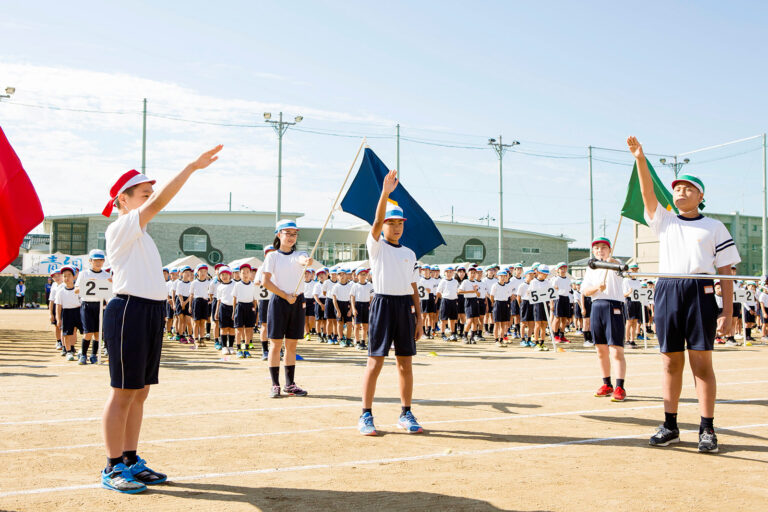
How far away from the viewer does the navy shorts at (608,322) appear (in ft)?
29.9

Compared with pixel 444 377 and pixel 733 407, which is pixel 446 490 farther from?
pixel 444 377

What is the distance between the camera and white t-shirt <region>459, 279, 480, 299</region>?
882 inches

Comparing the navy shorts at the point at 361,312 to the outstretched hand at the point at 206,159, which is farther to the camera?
the navy shorts at the point at 361,312

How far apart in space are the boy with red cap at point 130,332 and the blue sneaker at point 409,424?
2.62 metres

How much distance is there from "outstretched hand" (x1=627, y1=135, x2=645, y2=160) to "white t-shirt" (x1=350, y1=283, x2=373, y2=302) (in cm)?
1447

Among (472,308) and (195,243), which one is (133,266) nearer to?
(472,308)

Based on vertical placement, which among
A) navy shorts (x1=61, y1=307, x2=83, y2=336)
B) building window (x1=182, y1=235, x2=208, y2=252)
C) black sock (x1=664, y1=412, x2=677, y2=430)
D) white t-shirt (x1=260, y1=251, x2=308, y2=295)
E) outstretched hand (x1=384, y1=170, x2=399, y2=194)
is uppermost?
building window (x1=182, y1=235, x2=208, y2=252)

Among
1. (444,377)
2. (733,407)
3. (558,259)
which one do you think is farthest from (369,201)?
(558,259)

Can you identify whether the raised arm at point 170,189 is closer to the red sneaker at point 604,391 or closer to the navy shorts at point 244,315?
the red sneaker at point 604,391

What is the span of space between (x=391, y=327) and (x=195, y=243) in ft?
170

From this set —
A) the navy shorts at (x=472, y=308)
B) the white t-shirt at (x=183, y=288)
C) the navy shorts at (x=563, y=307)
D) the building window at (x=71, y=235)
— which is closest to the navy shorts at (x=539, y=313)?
the navy shorts at (x=563, y=307)

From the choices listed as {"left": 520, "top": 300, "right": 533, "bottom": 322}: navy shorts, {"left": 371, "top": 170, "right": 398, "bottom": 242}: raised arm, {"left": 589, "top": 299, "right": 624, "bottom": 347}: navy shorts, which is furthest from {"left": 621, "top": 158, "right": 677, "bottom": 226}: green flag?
{"left": 520, "top": 300, "right": 533, "bottom": 322}: navy shorts

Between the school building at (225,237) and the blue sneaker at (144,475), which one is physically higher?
the school building at (225,237)

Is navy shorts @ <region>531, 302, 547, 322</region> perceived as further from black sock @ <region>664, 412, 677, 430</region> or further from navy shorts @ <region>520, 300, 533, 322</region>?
black sock @ <region>664, 412, 677, 430</region>
